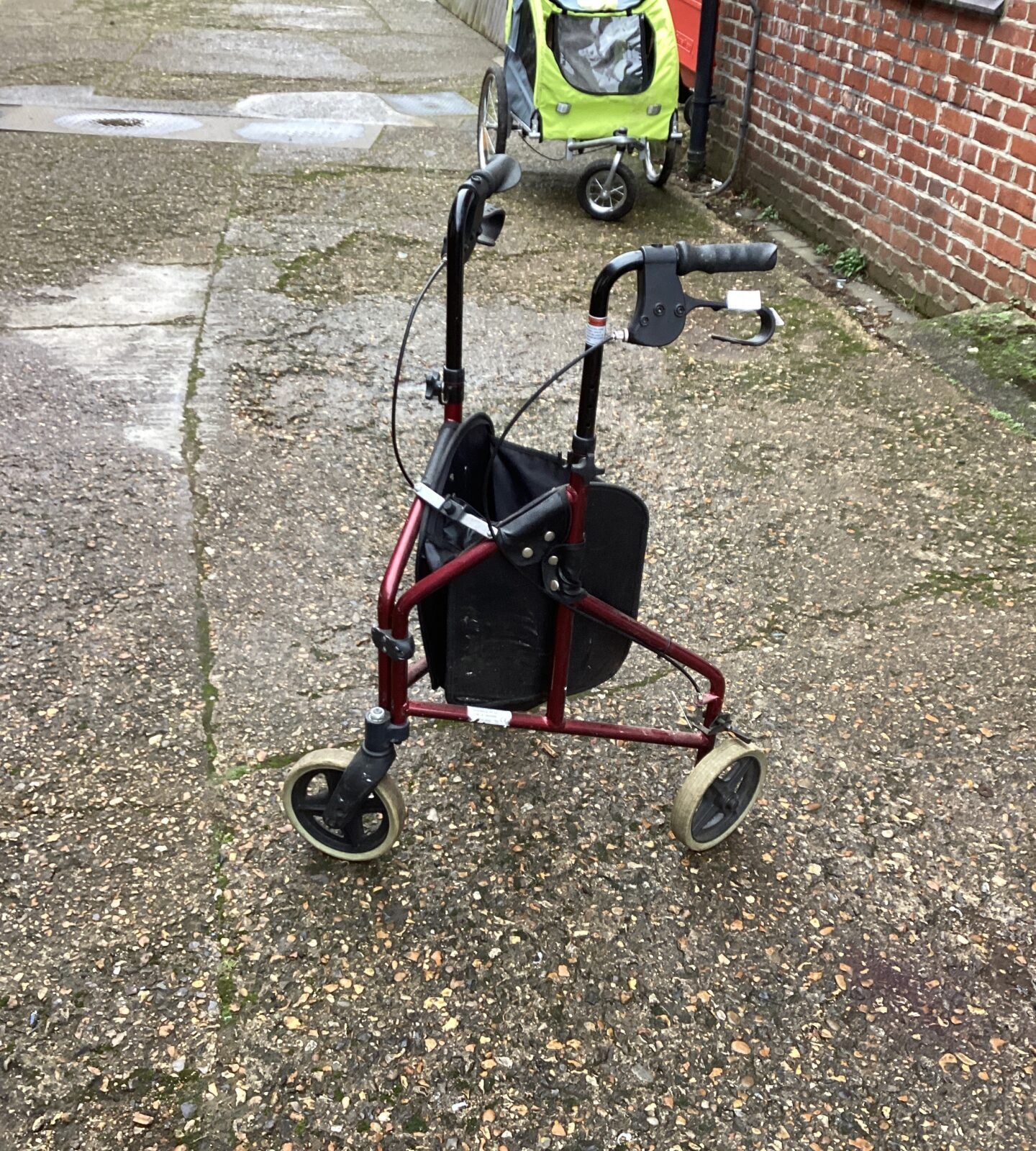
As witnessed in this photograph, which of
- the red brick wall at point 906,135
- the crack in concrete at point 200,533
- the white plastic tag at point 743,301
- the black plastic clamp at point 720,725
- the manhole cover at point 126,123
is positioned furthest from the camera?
the manhole cover at point 126,123

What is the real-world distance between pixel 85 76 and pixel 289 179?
11.3 ft

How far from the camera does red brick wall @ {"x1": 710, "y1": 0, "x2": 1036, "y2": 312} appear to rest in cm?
435

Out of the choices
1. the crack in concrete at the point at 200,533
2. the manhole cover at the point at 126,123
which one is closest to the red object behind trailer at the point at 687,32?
the manhole cover at the point at 126,123

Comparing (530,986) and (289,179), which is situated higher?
(289,179)

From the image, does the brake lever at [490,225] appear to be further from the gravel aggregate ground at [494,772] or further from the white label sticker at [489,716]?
the gravel aggregate ground at [494,772]

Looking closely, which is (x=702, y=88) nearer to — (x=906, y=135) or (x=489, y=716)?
(x=906, y=135)

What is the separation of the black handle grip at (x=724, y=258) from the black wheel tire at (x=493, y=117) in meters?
4.93

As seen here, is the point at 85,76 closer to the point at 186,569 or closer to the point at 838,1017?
the point at 186,569

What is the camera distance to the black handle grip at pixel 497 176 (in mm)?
2064

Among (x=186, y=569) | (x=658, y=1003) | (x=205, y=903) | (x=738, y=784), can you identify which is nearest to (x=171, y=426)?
(x=186, y=569)

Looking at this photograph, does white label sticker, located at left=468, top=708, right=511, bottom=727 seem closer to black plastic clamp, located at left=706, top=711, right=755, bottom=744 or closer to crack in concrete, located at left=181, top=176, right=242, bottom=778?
black plastic clamp, located at left=706, top=711, right=755, bottom=744

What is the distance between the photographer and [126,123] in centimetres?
745

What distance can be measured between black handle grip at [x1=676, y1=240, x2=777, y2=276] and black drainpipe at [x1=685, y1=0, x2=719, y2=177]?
17.1ft

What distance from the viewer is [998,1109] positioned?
6.23 ft
